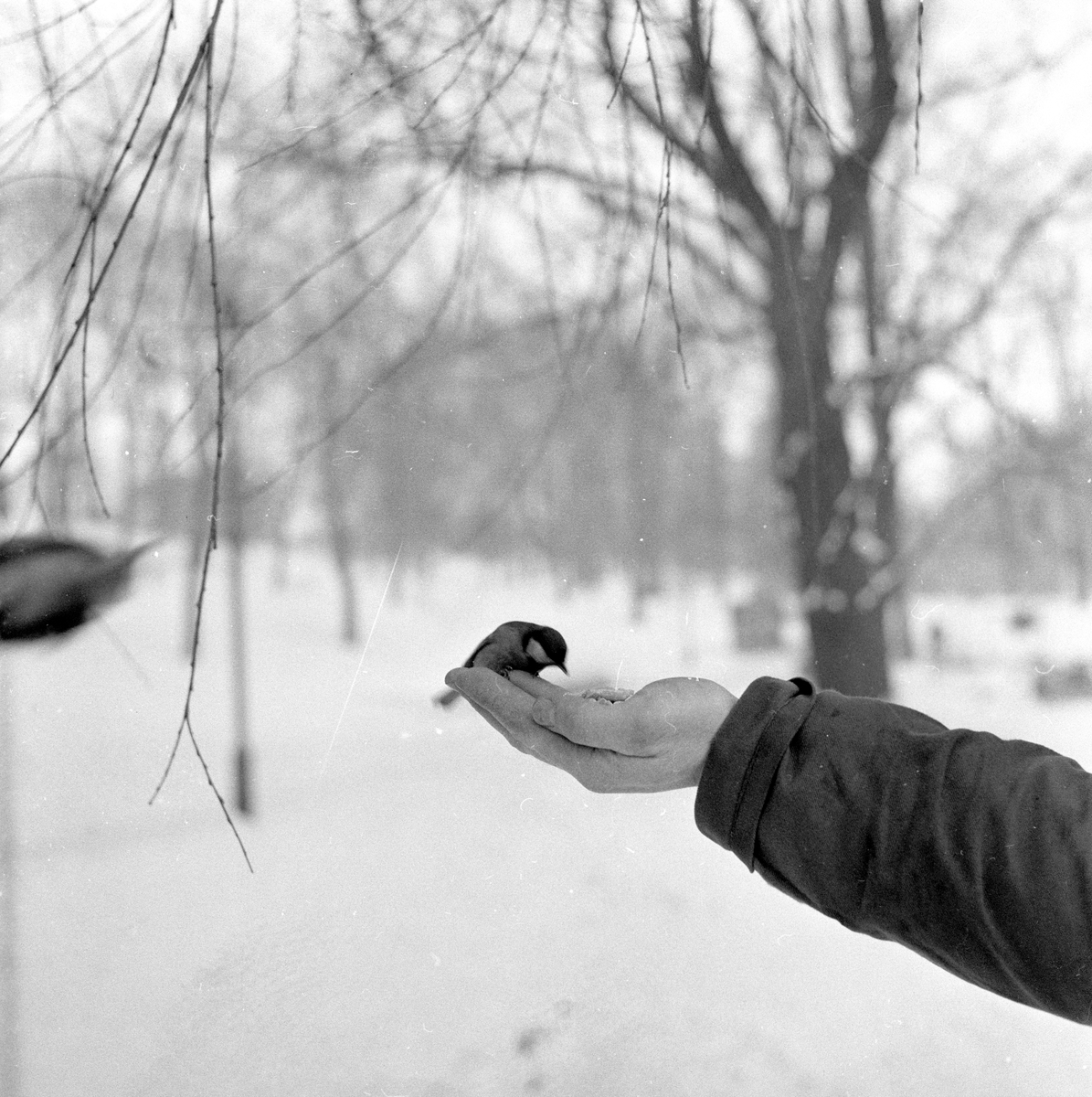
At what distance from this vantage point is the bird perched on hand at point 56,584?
80 centimetres

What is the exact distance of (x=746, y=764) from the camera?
65 cm

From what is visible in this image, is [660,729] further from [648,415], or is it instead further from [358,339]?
[358,339]

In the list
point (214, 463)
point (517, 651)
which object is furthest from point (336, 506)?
point (517, 651)

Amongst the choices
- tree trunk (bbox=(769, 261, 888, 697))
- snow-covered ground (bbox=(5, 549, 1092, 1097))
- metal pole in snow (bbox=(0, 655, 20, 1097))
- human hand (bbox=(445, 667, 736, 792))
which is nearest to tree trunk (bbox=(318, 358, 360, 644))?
snow-covered ground (bbox=(5, 549, 1092, 1097))

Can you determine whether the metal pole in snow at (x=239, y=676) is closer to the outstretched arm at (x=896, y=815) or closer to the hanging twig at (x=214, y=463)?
the hanging twig at (x=214, y=463)

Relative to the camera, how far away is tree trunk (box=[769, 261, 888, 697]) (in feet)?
2.94

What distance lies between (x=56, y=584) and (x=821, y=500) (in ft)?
2.43

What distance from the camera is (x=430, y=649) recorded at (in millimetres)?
785

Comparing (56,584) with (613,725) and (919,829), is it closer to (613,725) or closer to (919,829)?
(613,725)

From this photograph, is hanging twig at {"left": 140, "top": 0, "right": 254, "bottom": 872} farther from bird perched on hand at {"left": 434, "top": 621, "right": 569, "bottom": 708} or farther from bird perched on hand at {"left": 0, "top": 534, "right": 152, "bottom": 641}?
bird perched on hand at {"left": 434, "top": 621, "right": 569, "bottom": 708}

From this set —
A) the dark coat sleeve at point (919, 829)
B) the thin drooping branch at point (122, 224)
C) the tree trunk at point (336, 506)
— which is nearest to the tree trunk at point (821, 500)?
the dark coat sleeve at point (919, 829)

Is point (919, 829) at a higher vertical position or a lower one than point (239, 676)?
lower

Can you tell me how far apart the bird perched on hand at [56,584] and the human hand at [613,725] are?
1.09 feet

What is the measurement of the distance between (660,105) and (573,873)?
724mm
